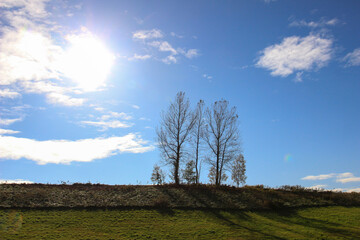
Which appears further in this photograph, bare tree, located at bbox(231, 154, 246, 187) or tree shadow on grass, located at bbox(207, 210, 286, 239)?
bare tree, located at bbox(231, 154, 246, 187)

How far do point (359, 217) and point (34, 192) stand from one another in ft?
108

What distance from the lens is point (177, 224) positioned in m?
22.5

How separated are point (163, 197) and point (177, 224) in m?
6.86

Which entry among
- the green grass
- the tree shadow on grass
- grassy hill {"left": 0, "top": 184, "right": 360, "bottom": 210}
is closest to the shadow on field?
the green grass

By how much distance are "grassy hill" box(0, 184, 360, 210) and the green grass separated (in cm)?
136

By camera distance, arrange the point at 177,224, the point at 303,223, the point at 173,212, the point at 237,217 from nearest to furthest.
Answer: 1. the point at 177,224
2. the point at 303,223
3. the point at 237,217
4. the point at 173,212

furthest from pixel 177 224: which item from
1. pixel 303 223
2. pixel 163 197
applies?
pixel 303 223

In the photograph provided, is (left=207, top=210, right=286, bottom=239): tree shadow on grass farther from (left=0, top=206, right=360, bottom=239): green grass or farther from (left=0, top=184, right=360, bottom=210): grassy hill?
(left=0, top=184, right=360, bottom=210): grassy hill

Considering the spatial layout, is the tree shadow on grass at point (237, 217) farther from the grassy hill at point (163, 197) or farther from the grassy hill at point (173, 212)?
the grassy hill at point (163, 197)

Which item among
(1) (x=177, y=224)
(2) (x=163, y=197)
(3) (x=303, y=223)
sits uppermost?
(2) (x=163, y=197)

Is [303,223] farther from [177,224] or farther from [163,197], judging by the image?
[163,197]

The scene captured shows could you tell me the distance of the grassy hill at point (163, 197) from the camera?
2655 centimetres

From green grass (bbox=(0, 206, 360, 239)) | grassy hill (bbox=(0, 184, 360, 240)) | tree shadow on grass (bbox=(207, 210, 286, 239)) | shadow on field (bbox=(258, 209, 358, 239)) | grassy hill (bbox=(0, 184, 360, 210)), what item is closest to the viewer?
green grass (bbox=(0, 206, 360, 239))

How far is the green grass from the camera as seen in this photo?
65.2ft
